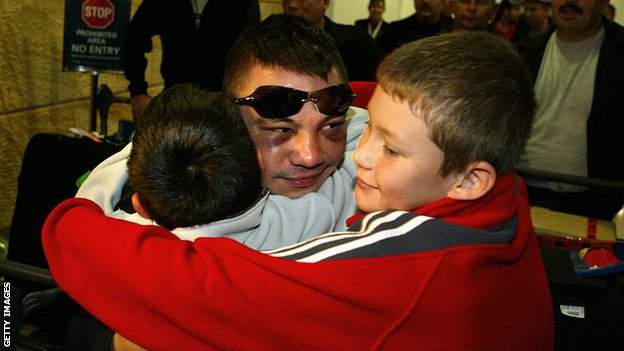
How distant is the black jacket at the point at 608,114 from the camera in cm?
332

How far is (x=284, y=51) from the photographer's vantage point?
1517 millimetres

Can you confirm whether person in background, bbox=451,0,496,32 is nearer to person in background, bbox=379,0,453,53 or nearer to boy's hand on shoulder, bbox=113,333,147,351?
person in background, bbox=379,0,453,53

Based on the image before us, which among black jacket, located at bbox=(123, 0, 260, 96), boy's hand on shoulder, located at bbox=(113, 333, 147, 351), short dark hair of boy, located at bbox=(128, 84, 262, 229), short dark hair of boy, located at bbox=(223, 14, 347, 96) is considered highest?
short dark hair of boy, located at bbox=(223, 14, 347, 96)

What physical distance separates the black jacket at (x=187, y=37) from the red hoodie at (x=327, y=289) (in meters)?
2.60

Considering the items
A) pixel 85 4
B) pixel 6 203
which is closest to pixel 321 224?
pixel 85 4

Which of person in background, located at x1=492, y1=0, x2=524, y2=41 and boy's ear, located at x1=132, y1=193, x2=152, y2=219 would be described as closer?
boy's ear, located at x1=132, y1=193, x2=152, y2=219

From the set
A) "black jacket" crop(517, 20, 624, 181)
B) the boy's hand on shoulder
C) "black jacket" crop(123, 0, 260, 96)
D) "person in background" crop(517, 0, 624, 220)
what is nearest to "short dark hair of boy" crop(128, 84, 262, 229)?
the boy's hand on shoulder

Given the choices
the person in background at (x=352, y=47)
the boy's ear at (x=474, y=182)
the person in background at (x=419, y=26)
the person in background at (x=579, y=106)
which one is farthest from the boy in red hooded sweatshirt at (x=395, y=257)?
the person in background at (x=419, y=26)

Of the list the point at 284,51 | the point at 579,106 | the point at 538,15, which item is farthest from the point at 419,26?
the point at 284,51

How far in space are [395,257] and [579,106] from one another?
9.06ft

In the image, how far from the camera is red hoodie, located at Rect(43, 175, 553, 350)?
3.16ft

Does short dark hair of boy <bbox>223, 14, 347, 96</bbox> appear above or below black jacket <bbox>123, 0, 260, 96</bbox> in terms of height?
above

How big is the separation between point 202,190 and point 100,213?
0.18 metres

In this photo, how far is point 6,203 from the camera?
13.0 feet
